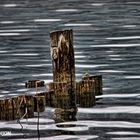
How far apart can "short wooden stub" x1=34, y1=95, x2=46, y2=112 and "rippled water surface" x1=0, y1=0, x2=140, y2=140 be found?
0.68ft

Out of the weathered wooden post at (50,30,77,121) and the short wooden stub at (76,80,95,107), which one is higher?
the weathered wooden post at (50,30,77,121)

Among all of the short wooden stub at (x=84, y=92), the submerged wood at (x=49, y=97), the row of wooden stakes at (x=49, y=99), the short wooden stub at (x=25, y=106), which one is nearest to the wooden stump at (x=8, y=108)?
the row of wooden stakes at (x=49, y=99)

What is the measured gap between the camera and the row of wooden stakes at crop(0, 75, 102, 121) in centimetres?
1560

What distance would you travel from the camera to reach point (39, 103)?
16172mm

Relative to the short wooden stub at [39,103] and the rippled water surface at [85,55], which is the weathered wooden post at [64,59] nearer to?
A: the short wooden stub at [39,103]

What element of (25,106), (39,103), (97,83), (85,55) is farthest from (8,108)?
(85,55)

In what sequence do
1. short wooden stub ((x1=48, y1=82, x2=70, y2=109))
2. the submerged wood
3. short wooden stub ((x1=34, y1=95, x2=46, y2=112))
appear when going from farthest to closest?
the submerged wood, short wooden stub ((x1=48, y1=82, x2=70, y2=109)), short wooden stub ((x1=34, y1=95, x2=46, y2=112))

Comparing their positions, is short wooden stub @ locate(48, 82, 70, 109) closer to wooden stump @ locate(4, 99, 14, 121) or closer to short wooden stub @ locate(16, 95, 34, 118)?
short wooden stub @ locate(16, 95, 34, 118)

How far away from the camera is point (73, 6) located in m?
53.9

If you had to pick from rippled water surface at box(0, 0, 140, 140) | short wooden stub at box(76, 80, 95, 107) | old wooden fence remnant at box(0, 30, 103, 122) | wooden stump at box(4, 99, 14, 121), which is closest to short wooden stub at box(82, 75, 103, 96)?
rippled water surface at box(0, 0, 140, 140)

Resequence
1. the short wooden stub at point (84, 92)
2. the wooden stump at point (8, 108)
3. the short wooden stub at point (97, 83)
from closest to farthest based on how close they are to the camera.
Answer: the wooden stump at point (8, 108)
the short wooden stub at point (84, 92)
the short wooden stub at point (97, 83)

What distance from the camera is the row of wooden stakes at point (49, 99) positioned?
15.6 m

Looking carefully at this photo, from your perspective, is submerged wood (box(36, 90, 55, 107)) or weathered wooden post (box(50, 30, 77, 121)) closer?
weathered wooden post (box(50, 30, 77, 121))

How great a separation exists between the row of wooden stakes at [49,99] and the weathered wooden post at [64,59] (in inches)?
5.0
